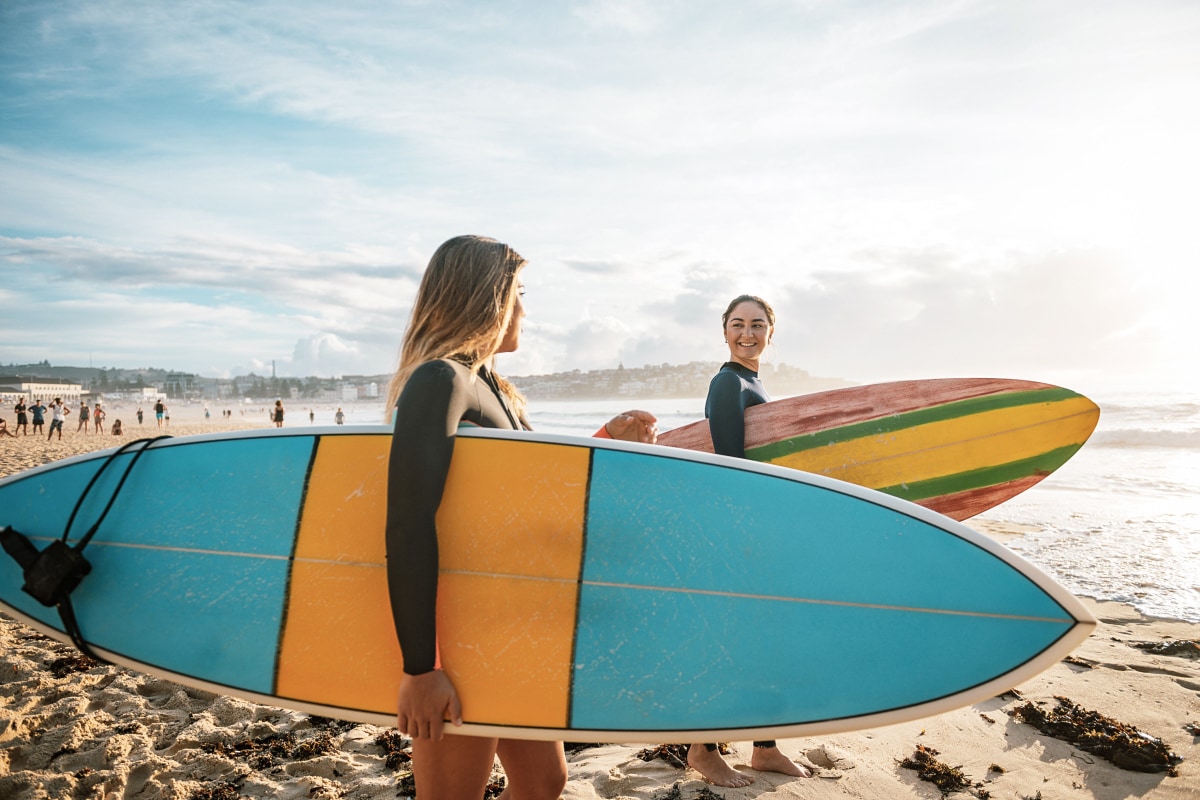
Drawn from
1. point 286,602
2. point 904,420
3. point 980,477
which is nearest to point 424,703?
point 286,602

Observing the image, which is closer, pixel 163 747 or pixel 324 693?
pixel 324 693

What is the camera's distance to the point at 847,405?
3.16 m

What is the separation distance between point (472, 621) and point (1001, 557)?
128 cm

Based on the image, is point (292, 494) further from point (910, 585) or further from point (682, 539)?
point (910, 585)

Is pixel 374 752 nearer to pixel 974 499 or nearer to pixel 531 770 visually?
pixel 531 770

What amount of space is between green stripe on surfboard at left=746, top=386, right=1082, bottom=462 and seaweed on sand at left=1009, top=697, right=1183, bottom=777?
1321mm

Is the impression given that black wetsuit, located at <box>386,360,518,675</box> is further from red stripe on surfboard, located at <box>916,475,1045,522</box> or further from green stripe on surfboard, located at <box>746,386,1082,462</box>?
red stripe on surfboard, located at <box>916,475,1045,522</box>

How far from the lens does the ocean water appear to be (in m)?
4.61

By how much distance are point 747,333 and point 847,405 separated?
86cm

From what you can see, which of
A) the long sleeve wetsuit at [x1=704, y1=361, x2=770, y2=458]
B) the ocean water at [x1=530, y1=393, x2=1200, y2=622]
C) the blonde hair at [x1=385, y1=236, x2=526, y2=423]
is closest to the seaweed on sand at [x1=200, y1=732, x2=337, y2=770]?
the blonde hair at [x1=385, y1=236, x2=526, y2=423]

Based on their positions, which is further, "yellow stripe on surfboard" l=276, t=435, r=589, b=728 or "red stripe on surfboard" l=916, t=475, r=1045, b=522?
"red stripe on surfboard" l=916, t=475, r=1045, b=522

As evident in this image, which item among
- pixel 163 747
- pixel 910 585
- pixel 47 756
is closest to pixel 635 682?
pixel 910 585

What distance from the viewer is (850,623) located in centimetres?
155

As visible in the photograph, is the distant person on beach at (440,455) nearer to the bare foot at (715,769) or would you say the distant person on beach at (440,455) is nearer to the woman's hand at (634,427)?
the woman's hand at (634,427)
